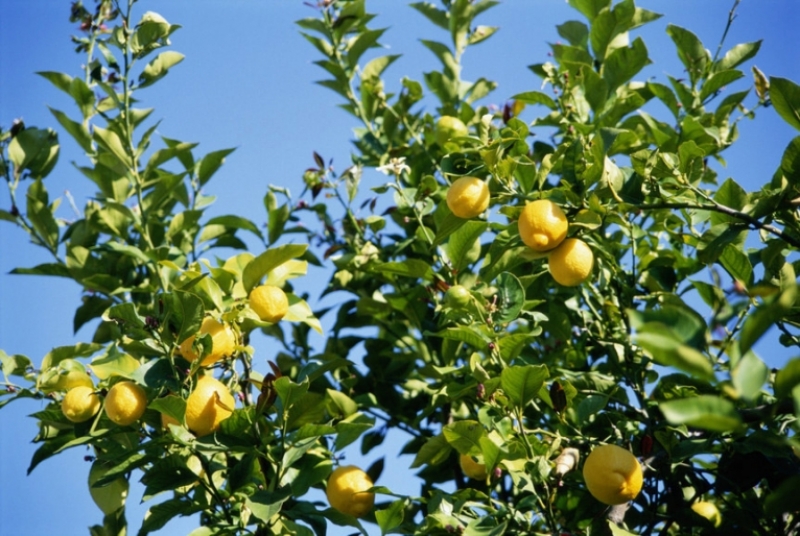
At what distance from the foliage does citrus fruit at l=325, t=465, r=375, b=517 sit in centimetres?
7

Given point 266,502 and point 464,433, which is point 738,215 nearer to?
point 464,433

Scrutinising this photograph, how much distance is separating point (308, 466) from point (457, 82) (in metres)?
1.39

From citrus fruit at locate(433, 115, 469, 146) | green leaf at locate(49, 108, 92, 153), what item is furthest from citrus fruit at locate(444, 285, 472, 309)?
green leaf at locate(49, 108, 92, 153)

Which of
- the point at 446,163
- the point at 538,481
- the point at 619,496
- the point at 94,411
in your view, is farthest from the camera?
the point at 446,163

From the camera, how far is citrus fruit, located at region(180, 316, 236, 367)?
1754mm

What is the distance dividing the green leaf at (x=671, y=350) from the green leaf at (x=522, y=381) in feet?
2.26

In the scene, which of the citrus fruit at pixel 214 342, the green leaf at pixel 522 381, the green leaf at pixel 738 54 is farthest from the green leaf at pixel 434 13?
the green leaf at pixel 522 381

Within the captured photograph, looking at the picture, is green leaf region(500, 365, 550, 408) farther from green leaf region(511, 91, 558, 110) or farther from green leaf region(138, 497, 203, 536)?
green leaf region(511, 91, 558, 110)

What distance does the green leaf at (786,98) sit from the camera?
150 centimetres

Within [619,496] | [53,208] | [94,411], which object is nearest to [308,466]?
[94,411]

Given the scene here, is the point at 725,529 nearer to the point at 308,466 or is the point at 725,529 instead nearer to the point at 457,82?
the point at 308,466

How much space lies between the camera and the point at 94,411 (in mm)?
1759

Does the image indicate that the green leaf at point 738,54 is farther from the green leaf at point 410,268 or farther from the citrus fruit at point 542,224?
the green leaf at point 410,268

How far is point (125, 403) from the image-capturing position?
1658 millimetres
